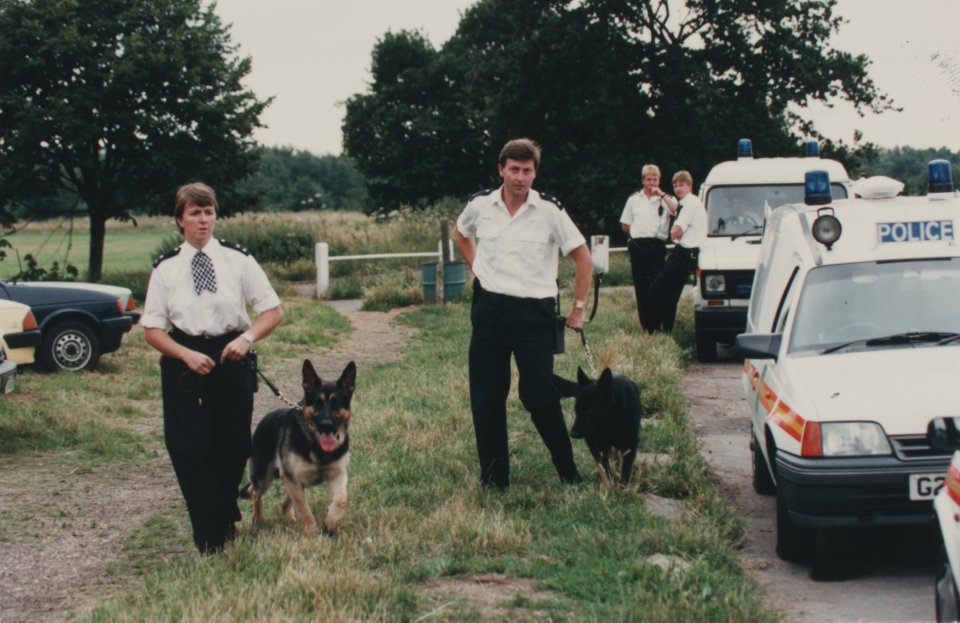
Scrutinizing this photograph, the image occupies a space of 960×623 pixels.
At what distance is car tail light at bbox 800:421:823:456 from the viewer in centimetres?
546

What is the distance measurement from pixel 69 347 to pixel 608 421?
8.37m

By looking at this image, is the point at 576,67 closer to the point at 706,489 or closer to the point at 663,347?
the point at 663,347

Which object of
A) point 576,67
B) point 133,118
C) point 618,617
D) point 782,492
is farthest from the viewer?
point 576,67

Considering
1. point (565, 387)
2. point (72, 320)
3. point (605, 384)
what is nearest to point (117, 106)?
point (72, 320)

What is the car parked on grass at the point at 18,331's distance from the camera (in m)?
11.8

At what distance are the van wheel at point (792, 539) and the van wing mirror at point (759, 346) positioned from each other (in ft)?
2.68

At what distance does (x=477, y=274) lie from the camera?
23.7ft

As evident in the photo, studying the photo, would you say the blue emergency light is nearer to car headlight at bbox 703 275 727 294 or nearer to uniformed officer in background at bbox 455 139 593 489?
uniformed officer in background at bbox 455 139 593 489

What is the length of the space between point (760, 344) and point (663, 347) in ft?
22.5

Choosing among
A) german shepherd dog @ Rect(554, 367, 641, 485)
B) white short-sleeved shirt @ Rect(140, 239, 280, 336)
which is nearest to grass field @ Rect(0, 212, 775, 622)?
german shepherd dog @ Rect(554, 367, 641, 485)

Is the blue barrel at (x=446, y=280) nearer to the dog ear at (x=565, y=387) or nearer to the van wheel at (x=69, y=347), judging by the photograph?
the van wheel at (x=69, y=347)

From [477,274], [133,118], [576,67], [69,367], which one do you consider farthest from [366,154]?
[477,274]

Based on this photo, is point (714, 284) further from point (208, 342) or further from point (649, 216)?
point (208, 342)

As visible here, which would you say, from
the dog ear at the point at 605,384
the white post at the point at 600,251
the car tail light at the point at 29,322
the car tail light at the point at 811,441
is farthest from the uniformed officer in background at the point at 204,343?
the white post at the point at 600,251
